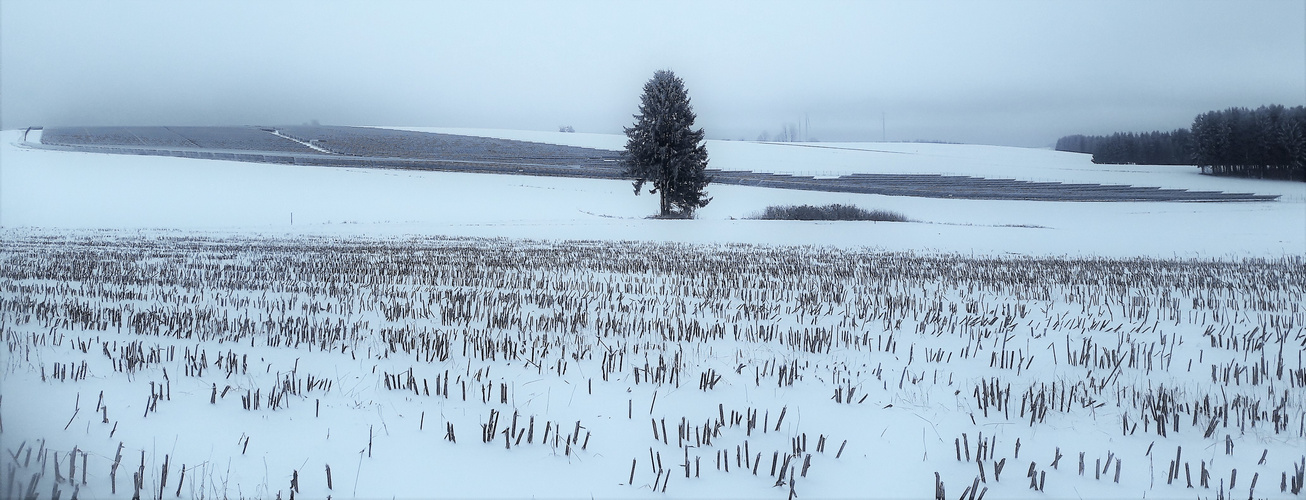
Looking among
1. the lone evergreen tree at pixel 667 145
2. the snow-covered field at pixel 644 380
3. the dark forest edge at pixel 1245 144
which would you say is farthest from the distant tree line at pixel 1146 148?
the snow-covered field at pixel 644 380

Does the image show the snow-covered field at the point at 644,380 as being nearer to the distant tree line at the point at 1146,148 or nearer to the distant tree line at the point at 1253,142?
the distant tree line at the point at 1253,142

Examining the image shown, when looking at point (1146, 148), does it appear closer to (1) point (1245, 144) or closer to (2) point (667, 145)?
(1) point (1245, 144)

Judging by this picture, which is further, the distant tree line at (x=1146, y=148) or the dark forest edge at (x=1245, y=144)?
the distant tree line at (x=1146, y=148)

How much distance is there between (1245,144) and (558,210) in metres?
57.2

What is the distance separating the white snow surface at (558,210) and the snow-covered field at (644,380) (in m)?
13.1

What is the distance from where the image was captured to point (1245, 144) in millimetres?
57844

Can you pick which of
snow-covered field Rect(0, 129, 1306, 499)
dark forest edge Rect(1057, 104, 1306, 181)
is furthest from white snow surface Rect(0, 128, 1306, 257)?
snow-covered field Rect(0, 129, 1306, 499)

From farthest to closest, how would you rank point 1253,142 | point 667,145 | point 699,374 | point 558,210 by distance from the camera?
point 1253,142
point 558,210
point 667,145
point 699,374

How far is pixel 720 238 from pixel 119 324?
876 inches

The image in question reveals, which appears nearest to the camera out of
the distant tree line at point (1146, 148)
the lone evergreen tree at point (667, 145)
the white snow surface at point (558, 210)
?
the white snow surface at point (558, 210)

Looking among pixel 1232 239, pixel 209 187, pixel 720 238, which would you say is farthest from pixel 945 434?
pixel 209 187

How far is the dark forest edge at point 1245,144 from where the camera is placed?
53.4 meters

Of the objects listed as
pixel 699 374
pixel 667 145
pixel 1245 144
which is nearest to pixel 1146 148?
pixel 1245 144

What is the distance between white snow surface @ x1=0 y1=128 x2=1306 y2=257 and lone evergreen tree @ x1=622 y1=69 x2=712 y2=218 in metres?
2.87
